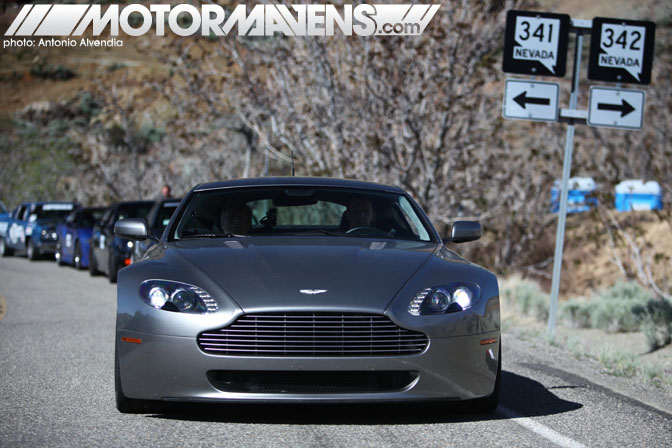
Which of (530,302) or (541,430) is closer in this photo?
(541,430)

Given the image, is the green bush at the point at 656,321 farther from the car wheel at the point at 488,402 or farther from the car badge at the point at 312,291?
the car badge at the point at 312,291

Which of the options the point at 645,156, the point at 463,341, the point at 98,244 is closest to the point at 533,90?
the point at 463,341

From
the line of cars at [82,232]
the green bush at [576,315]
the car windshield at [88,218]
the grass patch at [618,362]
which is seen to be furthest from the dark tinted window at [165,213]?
the grass patch at [618,362]

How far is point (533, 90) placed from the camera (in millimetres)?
10875

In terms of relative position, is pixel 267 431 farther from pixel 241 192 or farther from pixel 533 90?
pixel 533 90

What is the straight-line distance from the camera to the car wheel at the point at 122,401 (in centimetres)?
595

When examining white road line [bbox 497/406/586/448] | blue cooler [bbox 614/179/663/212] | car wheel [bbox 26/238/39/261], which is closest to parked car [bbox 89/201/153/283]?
car wheel [bbox 26/238/39/261]

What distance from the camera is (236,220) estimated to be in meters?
7.38

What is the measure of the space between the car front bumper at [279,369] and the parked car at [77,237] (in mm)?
16141

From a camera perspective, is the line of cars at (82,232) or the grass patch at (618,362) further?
the line of cars at (82,232)

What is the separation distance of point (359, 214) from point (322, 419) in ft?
5.94

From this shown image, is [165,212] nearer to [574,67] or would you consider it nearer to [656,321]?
[574,67]

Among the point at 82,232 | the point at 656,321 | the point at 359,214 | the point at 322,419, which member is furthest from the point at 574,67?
the point at 82,232

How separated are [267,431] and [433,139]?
1341 cm
